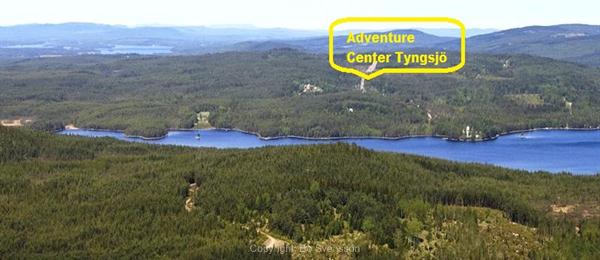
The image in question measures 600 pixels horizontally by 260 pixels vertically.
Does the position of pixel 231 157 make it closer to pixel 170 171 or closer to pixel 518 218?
pixel 170 171

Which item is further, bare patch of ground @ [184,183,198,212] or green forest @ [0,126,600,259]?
bare patch of ground @ [184,183,198,212]

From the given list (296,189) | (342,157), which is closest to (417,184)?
(342,157)

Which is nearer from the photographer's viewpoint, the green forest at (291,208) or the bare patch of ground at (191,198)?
the green forest at (291,208)

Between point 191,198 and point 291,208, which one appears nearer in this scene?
point 291,208

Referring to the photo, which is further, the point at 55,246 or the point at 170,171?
the point at 170,171

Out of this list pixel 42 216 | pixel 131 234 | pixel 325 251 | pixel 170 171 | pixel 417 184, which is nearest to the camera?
pixel 325 251

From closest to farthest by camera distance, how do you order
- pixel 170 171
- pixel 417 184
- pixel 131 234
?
pixel 131 234
pixel 417 184
pixel 170 171

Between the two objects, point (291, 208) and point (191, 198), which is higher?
point (291, 208)
